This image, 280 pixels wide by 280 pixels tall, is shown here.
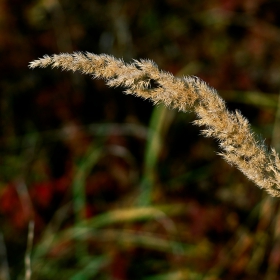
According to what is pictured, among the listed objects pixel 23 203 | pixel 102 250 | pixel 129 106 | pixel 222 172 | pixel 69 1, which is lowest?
pixel 102 250

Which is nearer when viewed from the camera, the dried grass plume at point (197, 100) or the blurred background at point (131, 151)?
the dried grass plume at point (197, 100)

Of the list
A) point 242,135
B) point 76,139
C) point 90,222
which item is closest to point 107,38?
point 76,139

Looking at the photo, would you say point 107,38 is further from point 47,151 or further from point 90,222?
point 90,222

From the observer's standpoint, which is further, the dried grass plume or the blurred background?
the blurred background

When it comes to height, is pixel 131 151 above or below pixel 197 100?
above

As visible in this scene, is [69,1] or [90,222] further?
[69,1]
